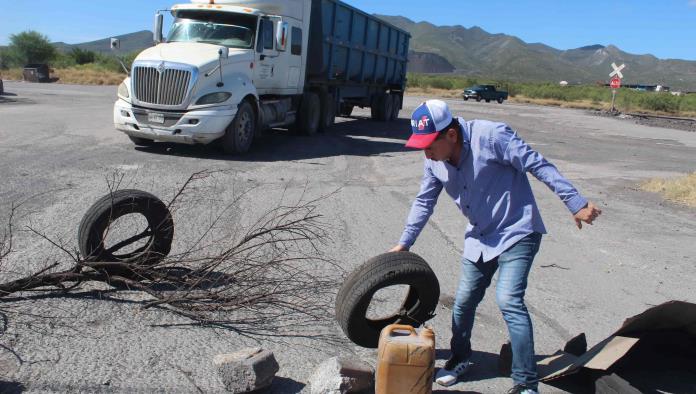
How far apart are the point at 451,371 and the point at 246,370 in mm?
1272

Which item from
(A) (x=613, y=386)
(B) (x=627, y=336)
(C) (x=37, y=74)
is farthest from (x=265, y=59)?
(C) (x=37, y=74)

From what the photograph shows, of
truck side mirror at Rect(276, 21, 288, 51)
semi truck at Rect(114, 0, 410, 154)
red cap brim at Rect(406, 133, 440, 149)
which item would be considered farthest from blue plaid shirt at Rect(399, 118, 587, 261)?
truck side mirror at Rect(276, 21, 288, 51)

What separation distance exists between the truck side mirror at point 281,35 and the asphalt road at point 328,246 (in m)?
2.21

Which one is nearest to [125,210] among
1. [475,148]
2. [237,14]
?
[475,148]

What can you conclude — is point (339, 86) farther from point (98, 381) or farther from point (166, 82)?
point (98, 381)

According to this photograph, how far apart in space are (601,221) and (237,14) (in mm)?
8774

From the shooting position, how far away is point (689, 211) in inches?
395

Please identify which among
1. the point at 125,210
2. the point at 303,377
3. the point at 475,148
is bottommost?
the point at 303,377

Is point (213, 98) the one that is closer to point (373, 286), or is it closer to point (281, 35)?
point (281, 35)

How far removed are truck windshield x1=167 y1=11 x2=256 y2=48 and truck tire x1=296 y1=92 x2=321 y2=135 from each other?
121 inches

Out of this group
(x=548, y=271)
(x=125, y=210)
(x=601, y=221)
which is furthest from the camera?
(x=601, y=221)

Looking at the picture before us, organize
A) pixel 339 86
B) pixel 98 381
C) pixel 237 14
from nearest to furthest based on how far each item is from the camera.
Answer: pixel 98 381
pixel 237 14
pixel 339 86

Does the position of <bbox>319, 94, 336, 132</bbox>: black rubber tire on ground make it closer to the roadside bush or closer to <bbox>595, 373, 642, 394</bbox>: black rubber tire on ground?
<bbox>595, 373, 642, 394</bbox>: black rubber tire on ground

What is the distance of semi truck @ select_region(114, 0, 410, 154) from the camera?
1238 cm
